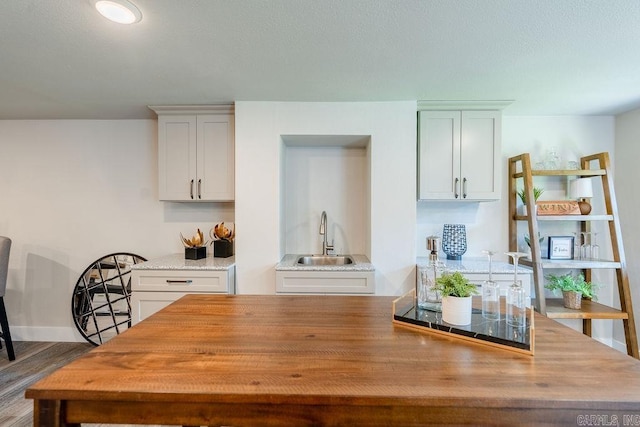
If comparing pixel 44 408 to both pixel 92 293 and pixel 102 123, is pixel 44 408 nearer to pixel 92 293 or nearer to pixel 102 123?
pixel 92 293

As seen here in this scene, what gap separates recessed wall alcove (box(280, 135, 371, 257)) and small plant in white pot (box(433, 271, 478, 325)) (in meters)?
1.90

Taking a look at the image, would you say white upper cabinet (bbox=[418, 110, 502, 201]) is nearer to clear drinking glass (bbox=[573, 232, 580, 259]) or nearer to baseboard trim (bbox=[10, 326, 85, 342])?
clear drinking glass (bbox=[573, 232, 580, 259])

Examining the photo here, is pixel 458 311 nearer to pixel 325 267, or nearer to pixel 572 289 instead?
pixel 325 267

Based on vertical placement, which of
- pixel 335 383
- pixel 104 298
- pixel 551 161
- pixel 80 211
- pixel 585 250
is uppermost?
pixel 551 161

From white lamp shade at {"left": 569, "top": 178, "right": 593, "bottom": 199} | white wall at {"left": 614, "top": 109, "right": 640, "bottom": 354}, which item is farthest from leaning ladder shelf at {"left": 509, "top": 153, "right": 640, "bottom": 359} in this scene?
white wall at {"left": 614, "top": 109, "right": 640, "bottom": 354}

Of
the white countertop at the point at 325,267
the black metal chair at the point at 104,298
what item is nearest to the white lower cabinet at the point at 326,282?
the white countertop at the point at 325,267

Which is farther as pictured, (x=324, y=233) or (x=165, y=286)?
(x=324, y=233)

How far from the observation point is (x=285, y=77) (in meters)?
2.12

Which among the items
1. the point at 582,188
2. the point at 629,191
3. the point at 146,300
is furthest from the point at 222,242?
the point at 629,191

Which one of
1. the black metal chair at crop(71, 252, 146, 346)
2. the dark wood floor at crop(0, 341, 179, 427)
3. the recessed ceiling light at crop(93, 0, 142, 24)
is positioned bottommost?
→ the dark wood floor at crop(0, 341, 179, 427)

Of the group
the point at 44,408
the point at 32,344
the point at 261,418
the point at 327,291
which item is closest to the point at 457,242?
the point at 327,291

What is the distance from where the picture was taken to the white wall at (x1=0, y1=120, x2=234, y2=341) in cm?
310

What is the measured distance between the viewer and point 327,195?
3.05 metres

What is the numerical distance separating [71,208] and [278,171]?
2.25 metres
